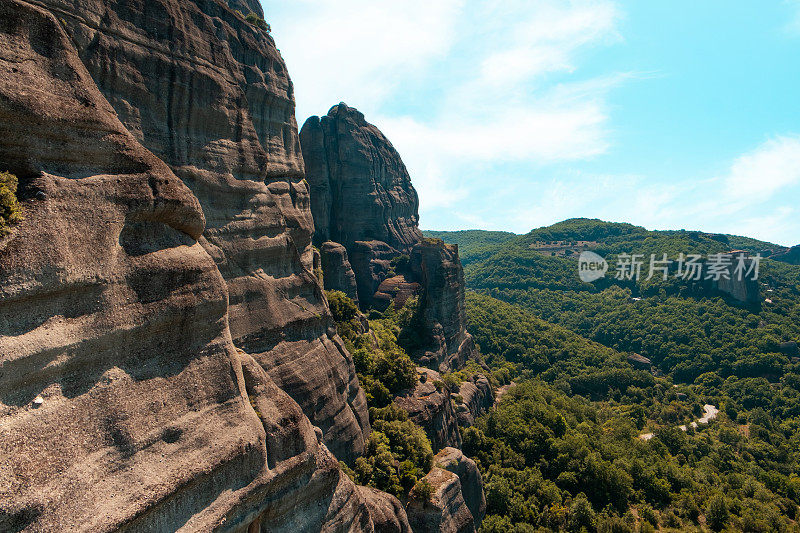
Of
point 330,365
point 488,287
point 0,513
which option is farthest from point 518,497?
point 488,287

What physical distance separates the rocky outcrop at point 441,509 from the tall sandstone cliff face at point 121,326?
6827 millimetres

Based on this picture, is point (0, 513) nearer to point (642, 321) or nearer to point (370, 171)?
point (370, 171)

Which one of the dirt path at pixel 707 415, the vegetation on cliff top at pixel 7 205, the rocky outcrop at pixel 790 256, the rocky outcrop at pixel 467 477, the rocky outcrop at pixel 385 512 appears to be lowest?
the dirt path at pixel 707 415

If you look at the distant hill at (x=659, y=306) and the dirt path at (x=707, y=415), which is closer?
the dirt path at (x=707, y=415)

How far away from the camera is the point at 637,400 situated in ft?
241

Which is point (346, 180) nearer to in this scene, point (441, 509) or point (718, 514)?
point (441, 509)

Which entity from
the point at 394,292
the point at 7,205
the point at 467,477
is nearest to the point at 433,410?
the point at 467,477

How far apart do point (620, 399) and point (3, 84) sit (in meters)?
86.0

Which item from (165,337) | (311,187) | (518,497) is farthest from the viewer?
(311,187)

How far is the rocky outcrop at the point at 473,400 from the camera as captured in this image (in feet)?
152

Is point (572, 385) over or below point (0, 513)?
below

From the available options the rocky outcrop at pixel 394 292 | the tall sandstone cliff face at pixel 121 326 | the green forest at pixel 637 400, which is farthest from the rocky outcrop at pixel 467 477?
the rocky outcrop at pixel 394 292

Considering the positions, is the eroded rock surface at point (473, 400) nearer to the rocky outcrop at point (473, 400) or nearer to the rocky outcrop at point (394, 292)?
the rocky outcrop at point (473, 400)

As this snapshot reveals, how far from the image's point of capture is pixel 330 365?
1112 inches
